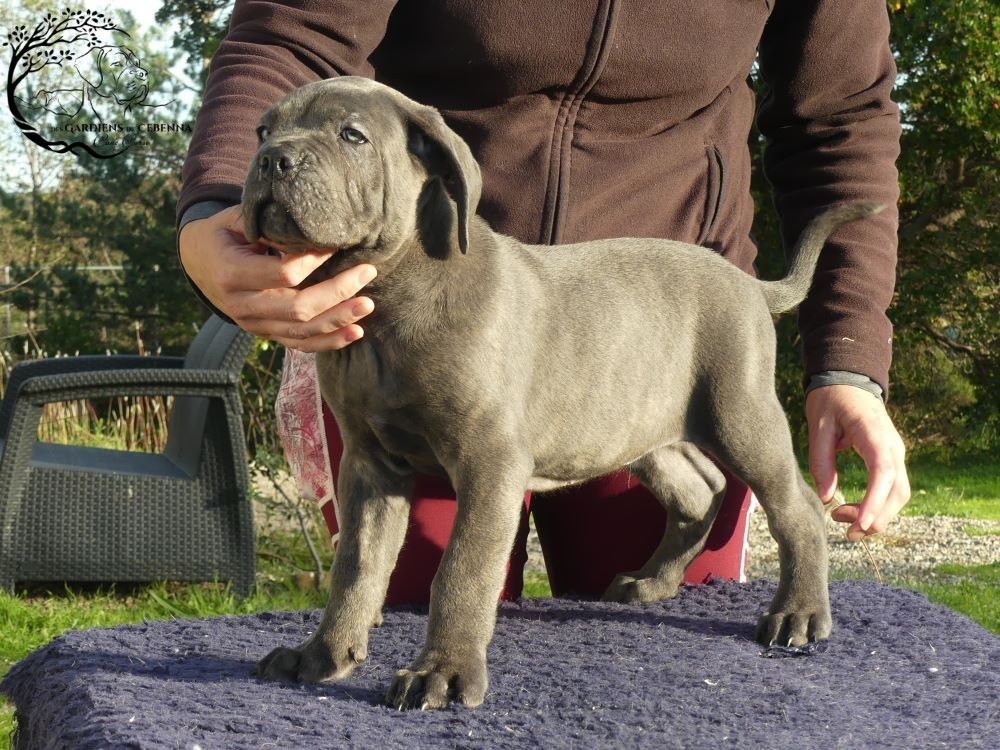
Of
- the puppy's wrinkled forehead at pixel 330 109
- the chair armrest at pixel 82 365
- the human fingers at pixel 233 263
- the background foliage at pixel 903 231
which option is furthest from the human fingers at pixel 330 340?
the background foliage at pixel 903 231

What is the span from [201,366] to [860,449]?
14.4 ft

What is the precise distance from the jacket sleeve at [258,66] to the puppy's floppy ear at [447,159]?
1.67 ft

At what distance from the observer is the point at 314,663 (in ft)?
7.80

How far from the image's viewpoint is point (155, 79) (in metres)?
13.1

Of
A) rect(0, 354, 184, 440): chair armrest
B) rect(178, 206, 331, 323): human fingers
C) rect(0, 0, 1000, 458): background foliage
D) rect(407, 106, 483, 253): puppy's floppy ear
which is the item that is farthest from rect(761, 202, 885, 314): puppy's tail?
rect(0, 0, 1000, 458): background foliage

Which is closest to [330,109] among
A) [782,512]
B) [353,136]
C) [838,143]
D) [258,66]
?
[353,136]

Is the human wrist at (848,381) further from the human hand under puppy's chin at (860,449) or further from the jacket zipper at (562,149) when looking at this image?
the jacket zipper at (562,149)

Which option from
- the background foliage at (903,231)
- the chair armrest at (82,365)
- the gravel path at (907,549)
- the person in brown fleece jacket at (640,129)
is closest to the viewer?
the person in brown fleece jacket at (640,129)

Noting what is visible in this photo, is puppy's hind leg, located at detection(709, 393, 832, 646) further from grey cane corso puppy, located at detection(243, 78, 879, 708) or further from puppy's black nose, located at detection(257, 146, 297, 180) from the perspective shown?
puppy's black nose, located at detection(257, 146, 297, 180)

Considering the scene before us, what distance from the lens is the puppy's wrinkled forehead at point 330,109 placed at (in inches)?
82.0

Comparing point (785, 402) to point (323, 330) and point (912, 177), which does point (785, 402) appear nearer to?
point (912, 177)

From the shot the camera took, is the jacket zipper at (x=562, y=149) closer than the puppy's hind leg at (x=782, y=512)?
No

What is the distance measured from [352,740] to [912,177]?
1310 cm

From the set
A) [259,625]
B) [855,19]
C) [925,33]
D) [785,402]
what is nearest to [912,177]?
[925,33]
